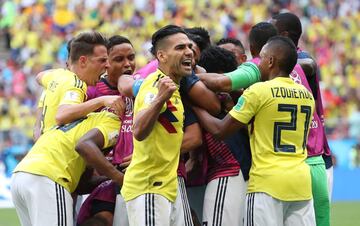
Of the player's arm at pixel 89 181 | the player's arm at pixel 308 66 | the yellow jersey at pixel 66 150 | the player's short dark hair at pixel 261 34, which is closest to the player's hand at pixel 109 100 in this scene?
the yellow jersey at pixel 66 150

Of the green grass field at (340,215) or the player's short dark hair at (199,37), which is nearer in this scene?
the player's short dark hair at (199,37)

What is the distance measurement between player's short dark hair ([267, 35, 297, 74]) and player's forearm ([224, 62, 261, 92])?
224 mm

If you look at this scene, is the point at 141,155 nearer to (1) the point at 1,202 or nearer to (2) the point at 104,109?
(2) the point at 104,109

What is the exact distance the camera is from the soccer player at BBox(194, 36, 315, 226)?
7.57m

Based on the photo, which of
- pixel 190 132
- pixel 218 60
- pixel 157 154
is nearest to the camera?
pixel 157 154

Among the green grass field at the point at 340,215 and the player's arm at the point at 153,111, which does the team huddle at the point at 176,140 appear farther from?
the green grass field at the point at 340,215

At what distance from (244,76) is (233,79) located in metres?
0.11

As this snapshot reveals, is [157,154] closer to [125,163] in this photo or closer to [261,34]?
[125,163]

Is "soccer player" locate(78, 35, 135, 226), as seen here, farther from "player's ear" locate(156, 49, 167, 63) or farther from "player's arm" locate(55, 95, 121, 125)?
"player's ear" locate(156, 49, 167, 63)

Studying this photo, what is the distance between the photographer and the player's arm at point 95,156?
767 centimetres

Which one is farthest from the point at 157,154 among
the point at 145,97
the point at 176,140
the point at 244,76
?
the point at 244,76

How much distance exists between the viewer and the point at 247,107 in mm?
7527

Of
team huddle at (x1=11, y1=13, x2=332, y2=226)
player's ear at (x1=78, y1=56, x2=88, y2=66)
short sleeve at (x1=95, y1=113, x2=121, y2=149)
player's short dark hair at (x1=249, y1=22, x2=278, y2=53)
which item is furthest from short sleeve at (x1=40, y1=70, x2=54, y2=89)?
player's short dark hair at (x1=249, y1=22, x2=278, y2=53)

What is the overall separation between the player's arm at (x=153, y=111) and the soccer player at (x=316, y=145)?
1.64m
